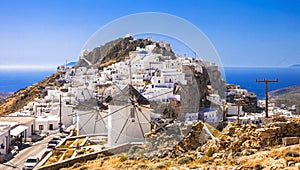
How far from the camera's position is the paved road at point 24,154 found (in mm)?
16570

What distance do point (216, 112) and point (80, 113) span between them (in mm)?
Result: 9284

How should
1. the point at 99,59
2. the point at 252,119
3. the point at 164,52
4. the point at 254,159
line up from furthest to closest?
the point at 252,119
the point at 164,52
the point at 99,59
the point at 254,159

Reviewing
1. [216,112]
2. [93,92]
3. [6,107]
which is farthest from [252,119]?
[6,107]

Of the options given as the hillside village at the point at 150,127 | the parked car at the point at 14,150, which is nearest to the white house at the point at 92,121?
the hillside village at the point at 150,127

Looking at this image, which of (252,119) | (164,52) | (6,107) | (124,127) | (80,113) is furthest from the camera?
(6,107)

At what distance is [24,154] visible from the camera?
19031mm

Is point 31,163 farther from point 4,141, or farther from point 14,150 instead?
point 14,150

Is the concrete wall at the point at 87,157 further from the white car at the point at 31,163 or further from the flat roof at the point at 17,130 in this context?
the flat roof at the point at 17,130

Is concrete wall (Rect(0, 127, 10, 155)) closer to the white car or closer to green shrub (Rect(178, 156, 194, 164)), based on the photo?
the white car

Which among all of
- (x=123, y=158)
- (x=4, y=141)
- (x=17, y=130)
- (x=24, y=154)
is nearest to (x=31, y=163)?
(x=24, y=154)

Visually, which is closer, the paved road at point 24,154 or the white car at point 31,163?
the white car at point 31,163

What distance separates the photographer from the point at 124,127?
1388cm

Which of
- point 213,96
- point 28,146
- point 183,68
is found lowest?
point 28,146

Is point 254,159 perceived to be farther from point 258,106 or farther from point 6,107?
point 6,107
